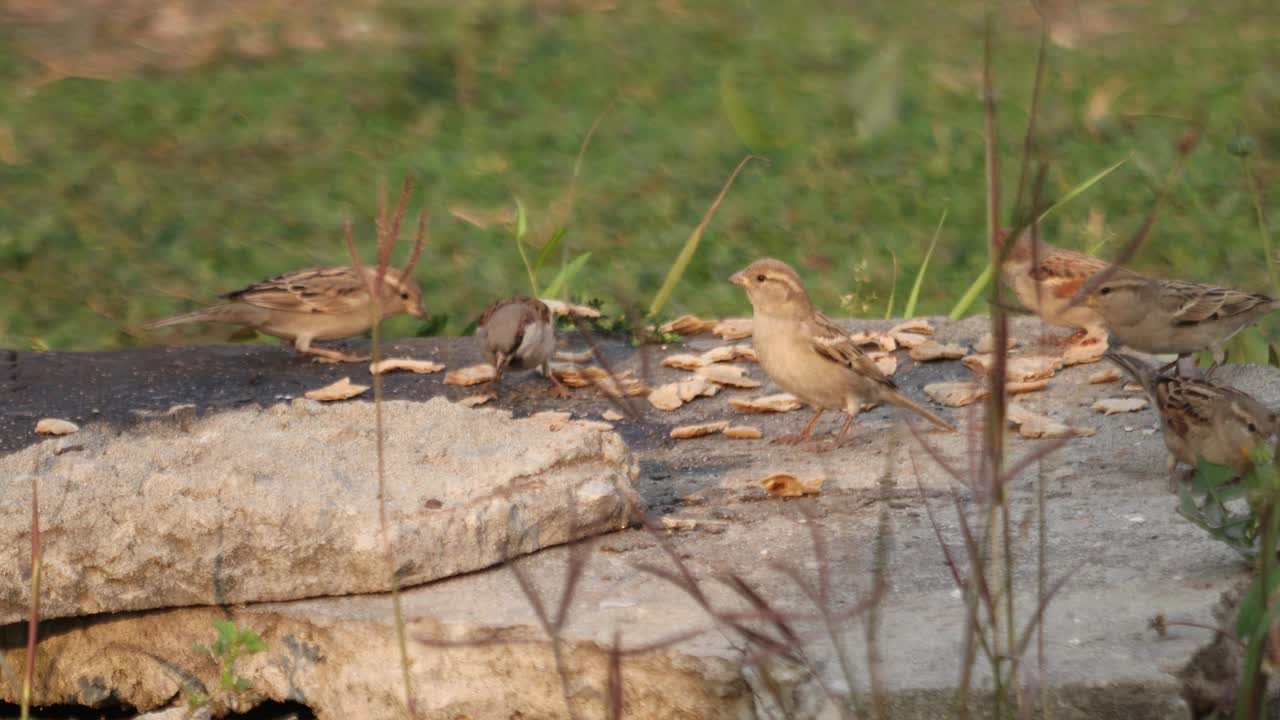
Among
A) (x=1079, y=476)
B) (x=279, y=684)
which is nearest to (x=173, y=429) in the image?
(x=279, y=684)

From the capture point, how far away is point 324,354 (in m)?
6.62

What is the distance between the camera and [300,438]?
14.1 ft

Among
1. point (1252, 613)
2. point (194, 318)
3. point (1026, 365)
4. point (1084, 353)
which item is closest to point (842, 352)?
point (1026, 365)

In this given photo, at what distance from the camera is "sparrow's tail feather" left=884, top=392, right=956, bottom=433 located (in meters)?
5.21

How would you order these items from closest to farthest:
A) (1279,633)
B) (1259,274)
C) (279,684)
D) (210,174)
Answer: (1279,633), (279,684), (1259,274), (210,174)

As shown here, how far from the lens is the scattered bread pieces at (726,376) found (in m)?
5.97

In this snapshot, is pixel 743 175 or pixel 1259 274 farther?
pixel 743 175

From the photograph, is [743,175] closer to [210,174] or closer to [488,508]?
[210,174]

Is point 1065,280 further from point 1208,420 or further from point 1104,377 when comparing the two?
point 1208,420

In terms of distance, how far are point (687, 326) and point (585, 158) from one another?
2769 millimetres

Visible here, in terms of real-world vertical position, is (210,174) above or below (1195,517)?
below

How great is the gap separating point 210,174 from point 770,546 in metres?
5.92

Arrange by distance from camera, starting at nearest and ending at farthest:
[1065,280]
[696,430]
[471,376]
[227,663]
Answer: [227,663] < [696,430] < [471,376] < [1065,280]

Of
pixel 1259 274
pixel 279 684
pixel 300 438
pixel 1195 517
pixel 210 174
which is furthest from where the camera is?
pixel 210 174
